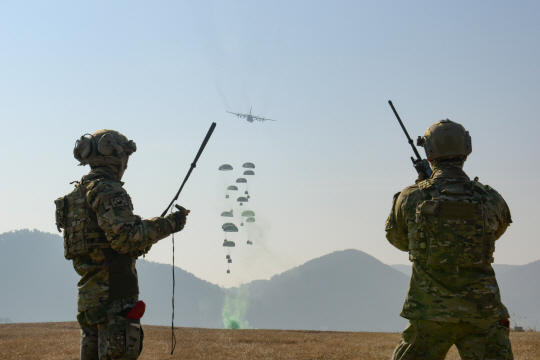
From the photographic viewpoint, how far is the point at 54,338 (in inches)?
677

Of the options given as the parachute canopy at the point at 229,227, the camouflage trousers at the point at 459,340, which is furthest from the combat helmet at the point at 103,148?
the parachute canopy at the point at 229,227

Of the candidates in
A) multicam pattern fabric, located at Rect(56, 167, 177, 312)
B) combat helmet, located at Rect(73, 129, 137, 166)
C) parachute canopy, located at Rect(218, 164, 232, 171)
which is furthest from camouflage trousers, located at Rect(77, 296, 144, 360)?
parachute canopy, located at Rect(218, 164, 232, 171)

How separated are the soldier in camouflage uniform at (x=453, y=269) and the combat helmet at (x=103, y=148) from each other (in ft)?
11.7

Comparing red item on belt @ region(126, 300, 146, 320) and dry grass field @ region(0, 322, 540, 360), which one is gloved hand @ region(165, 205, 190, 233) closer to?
red item on belt @ region(126, 300, 146, 320)

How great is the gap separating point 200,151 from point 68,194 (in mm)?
2007

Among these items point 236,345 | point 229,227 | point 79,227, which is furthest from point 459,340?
point 229,227

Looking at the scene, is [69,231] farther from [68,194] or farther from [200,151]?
[200,151]

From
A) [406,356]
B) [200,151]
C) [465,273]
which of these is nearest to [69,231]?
[200,151]

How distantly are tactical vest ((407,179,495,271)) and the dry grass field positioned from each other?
25.4ft

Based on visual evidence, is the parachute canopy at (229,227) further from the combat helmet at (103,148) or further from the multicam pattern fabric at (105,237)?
the multicam pattern fabric at (105,237)

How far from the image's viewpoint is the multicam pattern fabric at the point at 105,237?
663 centimetres

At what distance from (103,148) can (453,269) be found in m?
4.39

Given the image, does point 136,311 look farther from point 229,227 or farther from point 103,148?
point 229,227

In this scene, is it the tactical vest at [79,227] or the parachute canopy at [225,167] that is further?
the parachute canopy at [225,167]
